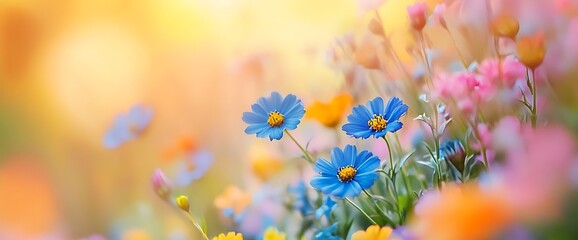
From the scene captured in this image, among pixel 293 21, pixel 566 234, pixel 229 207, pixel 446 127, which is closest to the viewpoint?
pixel 566 234

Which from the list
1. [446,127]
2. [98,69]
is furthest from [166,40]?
[446,127]

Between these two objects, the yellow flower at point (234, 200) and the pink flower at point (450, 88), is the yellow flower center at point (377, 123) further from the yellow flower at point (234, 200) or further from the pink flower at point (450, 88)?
the yellow flower at point (234, 200)

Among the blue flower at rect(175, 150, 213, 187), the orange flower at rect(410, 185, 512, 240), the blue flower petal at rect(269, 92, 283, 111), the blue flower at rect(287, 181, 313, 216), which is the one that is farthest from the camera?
the blue flower at rect(175, 150, 213, 187)

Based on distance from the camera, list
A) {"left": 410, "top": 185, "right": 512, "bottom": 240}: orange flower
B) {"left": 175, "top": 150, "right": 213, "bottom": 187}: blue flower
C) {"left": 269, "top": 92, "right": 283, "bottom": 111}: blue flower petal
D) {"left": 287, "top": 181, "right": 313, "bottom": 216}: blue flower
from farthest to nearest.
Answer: {"left": 175, "top": 150, "right": 213, "bottom": 187}: blue flower, {"left": 287, "top": 181, "right": 313, "bottom": 216}: blue flower, {"left": 269, "top": 92, "right": 283, "bottom": 111}: blue flower petal, {"left": 410, "top": 185, "right": 512, "bottom": 240}: orange flower

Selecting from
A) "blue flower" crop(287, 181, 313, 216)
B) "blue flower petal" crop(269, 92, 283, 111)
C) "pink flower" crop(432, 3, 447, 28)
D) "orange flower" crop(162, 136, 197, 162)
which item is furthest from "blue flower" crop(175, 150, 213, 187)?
"pink flower" crop(432, 3, 447, 28)

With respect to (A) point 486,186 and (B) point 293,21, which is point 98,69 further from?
(A) point 486,186

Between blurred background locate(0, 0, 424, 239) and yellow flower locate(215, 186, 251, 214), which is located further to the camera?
blurred background locate(0, 0, 424, 239)

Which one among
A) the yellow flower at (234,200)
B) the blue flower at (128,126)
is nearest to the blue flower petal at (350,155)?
the yellow flower at (234,200)

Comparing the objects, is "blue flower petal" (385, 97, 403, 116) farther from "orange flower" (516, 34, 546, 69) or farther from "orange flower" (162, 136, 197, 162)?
"orange flower" (162, 136, 197, 162)
